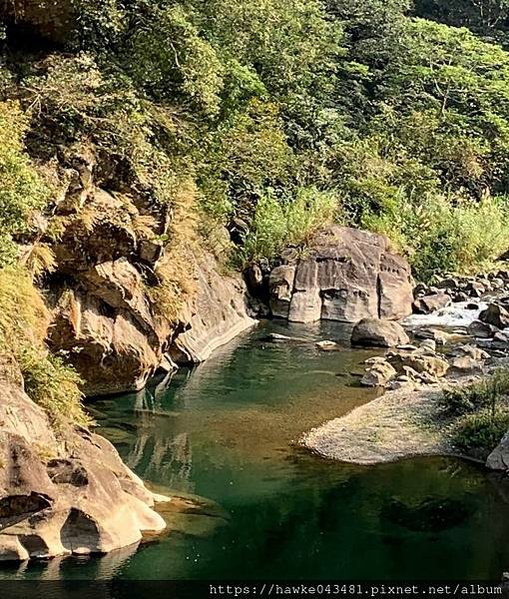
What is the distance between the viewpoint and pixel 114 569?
908cm

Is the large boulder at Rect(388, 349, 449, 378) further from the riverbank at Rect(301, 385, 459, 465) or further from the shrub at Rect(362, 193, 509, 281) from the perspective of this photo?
the shrub at Rect(362, 193, 509, 281)

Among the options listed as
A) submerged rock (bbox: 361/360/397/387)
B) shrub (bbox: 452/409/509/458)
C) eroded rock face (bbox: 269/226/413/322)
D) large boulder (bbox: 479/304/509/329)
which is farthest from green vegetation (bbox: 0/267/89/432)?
large boulder (bbox: 479/304/509/329)

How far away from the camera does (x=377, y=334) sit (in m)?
22.5

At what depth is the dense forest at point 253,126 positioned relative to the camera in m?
14.3

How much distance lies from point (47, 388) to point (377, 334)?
12.8 metres

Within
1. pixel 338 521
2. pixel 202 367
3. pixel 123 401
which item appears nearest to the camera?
pixel 338 521

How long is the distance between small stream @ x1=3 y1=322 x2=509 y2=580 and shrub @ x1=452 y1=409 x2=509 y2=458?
53 centimetres

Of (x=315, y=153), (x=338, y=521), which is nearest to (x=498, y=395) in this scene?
(x=338, y=521)

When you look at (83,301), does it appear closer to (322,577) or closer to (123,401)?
(123,401)

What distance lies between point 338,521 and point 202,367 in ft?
29.8

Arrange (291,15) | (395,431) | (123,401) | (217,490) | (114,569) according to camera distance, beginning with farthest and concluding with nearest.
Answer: (291,15) < (123,401) < (395,431) < (217,490) < (114,569)

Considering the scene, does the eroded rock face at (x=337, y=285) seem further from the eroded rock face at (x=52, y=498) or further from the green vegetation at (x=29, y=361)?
the eroded rock face at (x=52, y=498)

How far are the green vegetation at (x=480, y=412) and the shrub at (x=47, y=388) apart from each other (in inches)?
252

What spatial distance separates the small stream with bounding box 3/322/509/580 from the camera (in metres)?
9.62
